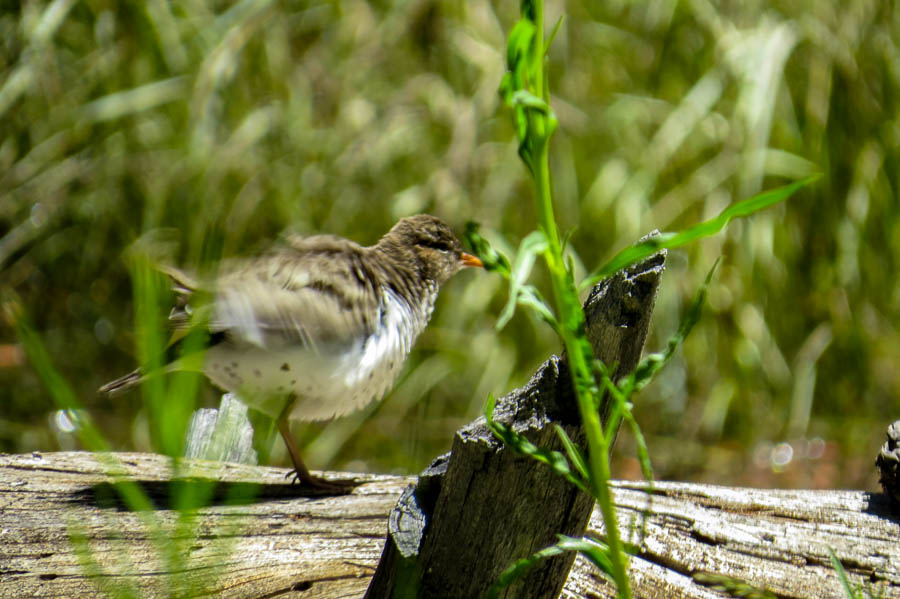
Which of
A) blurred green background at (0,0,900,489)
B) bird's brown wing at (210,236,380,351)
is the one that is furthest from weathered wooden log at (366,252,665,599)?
blurred green background at (0,0,900,489)

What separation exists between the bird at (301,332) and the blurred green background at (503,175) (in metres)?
1.81

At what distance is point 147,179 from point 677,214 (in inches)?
114

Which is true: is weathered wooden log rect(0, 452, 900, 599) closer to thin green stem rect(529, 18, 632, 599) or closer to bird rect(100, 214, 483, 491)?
bird rect(100, 214, 483, 491)

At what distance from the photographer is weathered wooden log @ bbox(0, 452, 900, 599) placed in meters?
2.27

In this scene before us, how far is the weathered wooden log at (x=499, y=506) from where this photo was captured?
5.82 ft

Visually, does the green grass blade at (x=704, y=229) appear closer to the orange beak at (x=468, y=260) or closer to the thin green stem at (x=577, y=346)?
the thin green stem at (x=577, y=346)

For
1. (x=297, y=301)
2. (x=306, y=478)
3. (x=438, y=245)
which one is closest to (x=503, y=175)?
(x=438, y=245)

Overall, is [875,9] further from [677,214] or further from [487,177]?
[487,177]

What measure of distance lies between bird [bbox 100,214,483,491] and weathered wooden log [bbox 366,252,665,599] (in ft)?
3.82

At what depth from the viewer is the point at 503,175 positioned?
17.5ft

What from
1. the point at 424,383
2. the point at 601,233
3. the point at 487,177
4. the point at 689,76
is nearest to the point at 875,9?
the point at 689,76

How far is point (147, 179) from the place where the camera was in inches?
219

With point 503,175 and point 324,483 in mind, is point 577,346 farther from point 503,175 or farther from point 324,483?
point 503,175

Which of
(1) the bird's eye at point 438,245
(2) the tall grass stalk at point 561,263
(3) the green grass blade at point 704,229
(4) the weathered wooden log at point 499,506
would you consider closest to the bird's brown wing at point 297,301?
(1) the bird's eye at point 438,245
